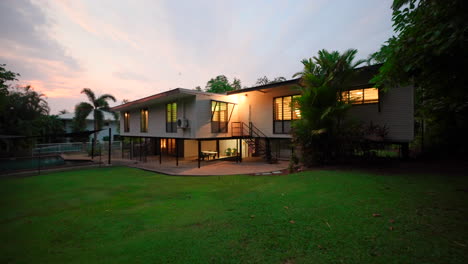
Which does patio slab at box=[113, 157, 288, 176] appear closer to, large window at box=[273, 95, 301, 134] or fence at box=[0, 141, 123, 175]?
large window at box=[273, 95, 301, 134]

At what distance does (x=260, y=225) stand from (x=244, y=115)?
13.0 m

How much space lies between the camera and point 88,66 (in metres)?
20.9

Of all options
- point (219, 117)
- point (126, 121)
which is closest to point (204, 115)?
point (219, 117)

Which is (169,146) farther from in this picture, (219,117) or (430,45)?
(430,45)

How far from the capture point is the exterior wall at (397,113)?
31.3ft

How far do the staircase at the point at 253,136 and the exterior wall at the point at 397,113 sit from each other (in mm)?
6492

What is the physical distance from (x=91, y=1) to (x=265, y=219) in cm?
1597

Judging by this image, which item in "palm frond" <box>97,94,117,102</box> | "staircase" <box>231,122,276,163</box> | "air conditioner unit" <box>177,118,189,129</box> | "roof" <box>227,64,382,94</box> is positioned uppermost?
"palm frond" <box>97,94,117,102</box>

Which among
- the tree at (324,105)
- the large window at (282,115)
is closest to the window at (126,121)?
the large window at (282,115)

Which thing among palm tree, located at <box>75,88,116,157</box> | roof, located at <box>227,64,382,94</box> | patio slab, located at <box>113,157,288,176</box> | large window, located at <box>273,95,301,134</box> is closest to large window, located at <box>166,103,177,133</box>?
patio slab, located at <box>113,157,288,176</box>

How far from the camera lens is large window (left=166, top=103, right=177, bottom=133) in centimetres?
1547

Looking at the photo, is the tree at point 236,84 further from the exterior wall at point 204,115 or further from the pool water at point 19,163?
A: the pool water at point 19,163

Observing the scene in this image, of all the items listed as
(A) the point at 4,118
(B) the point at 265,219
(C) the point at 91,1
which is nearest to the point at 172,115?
(C) the point at 91,1

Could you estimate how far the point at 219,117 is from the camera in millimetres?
15055
